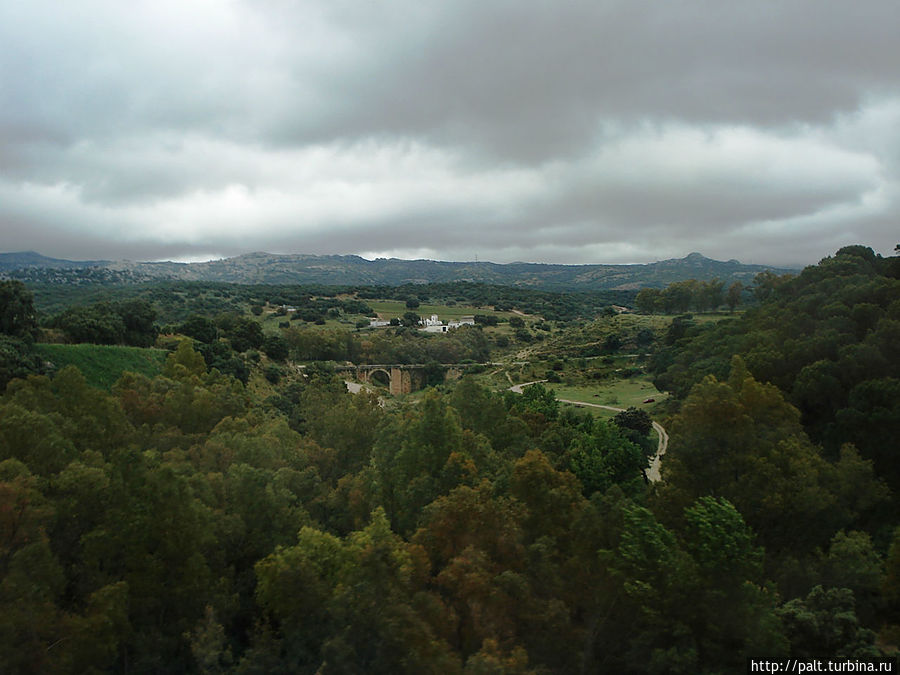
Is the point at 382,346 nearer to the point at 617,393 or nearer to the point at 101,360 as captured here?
the point at 617,393

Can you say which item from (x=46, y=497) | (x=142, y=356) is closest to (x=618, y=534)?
(x=46, y=497)

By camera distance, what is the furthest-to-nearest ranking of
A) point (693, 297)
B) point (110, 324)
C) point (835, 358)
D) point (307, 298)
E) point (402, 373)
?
1. point (307, 298)
2. point (693, 297)
3. point (402, 373)
4. point (110, 324)
5. point (835, 358)

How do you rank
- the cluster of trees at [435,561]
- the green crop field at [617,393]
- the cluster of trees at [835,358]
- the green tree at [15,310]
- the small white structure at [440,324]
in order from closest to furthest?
the cluster of trees at [435,561] → the cluster of trees at [835,358] → the green tree at [15,310] → the green crop field at [617,393] → the small white structure at [440,324]

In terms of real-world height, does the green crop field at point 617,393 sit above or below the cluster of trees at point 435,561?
below

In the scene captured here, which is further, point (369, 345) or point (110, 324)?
point (369, 345)

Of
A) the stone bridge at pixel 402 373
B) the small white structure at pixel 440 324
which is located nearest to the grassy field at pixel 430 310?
the small white structure at pixel 440 324

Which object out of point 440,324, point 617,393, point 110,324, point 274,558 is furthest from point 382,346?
point 274,558

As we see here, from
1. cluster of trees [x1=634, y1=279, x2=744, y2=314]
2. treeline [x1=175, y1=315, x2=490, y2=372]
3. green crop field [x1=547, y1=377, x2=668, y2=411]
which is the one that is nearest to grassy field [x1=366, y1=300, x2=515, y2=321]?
treeline [x1=175, y1=315, x2=490, y2=372]

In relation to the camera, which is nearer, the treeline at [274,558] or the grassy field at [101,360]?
the treeline at [274,558]

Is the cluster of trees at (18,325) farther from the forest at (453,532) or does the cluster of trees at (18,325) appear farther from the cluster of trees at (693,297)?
the cluster of trees at (693,297)
